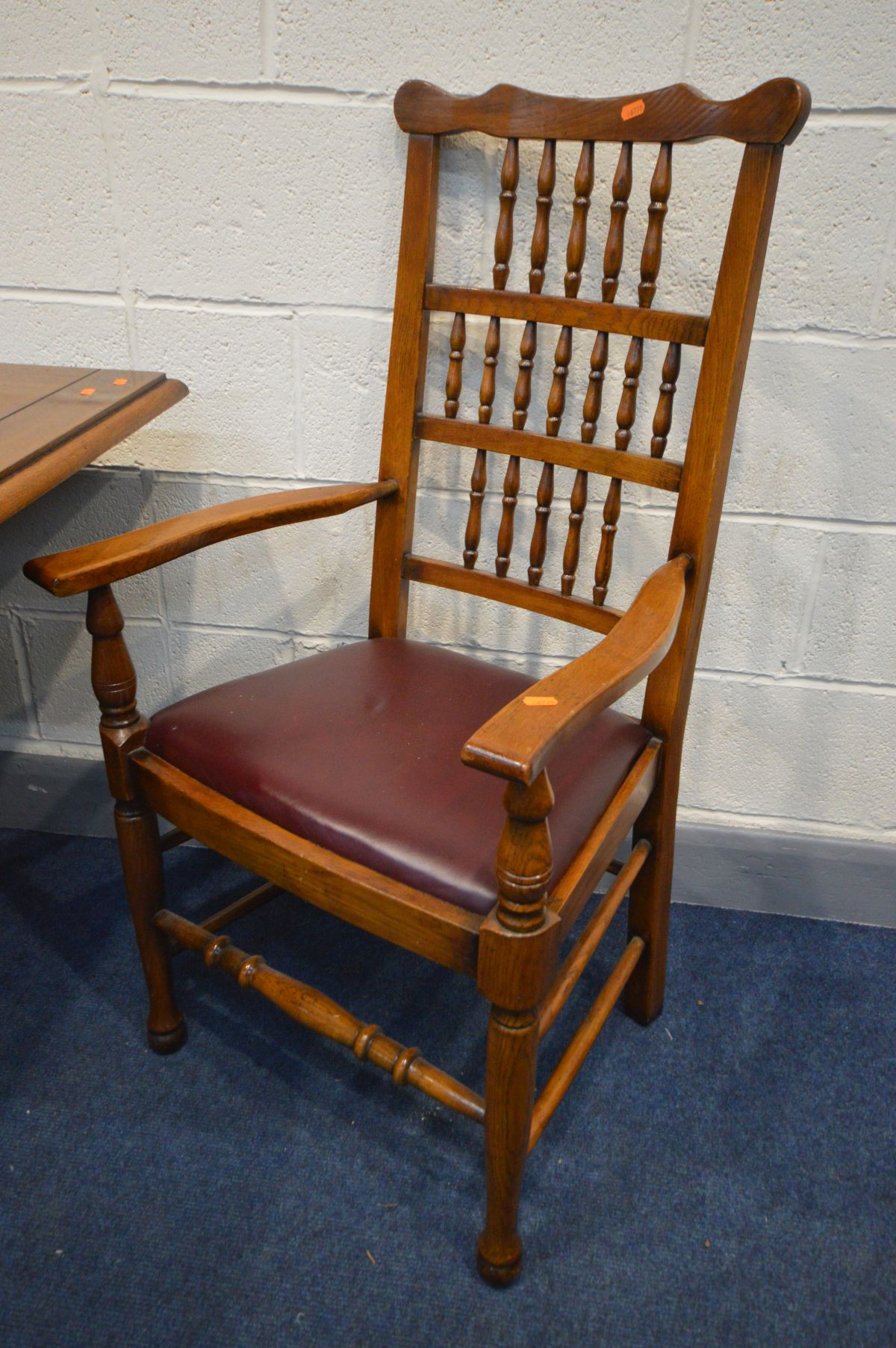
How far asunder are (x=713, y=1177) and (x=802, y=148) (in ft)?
4.04

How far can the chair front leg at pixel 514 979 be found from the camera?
Result: 2.49 ft

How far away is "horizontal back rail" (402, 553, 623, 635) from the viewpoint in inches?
44.4

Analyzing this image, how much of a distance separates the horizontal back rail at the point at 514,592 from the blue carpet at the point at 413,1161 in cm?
59

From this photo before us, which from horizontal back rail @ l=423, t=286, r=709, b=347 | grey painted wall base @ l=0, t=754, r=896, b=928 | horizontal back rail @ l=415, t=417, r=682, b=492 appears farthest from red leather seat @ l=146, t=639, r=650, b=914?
grey painted wall base @ l=0, t=754, r=896, b=928

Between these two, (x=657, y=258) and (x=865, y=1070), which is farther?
(x=865, y=1070)

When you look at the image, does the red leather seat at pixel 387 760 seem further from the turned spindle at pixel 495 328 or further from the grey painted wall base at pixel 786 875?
the grey painted wall base at pixel 786 875

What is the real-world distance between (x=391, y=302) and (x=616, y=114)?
1.25 feet

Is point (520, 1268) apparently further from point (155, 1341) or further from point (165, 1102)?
point (165, 1102)

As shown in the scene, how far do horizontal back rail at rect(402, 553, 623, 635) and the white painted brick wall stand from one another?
0.17 meters

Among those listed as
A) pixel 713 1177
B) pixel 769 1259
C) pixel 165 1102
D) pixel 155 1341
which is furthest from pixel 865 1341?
pixel 165 1102

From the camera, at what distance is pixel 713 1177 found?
1132 millimetres

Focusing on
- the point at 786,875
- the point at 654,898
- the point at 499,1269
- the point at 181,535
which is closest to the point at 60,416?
the point at 181,535

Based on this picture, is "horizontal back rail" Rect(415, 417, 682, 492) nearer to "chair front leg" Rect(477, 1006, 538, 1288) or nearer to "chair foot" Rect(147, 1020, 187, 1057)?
"chair front leg" Rect(477, 1006, 538, 1288)

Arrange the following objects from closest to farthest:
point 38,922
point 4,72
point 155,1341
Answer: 1. point 155,1341
2. point 4,72
3. point 38,922
